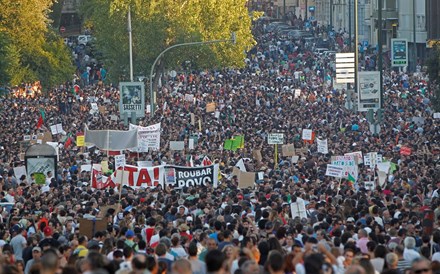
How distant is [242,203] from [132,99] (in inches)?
1180

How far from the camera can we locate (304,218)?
2512 cm

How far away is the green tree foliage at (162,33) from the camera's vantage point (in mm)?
73562

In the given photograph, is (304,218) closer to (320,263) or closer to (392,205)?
(392,205)

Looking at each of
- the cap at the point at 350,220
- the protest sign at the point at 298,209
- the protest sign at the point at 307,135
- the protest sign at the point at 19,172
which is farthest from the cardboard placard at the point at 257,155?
the cap at the point at 350,220

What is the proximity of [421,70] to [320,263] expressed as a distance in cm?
6424

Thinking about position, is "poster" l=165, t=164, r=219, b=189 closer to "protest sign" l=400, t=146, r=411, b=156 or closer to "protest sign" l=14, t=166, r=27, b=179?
"protest sign" l=14, t=166, r=27, b=179

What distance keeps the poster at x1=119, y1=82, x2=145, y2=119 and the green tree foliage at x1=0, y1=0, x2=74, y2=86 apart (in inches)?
299

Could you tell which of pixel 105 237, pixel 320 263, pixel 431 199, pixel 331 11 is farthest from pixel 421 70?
pixel 320 263

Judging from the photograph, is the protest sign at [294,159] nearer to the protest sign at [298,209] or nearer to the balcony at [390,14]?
the protest sign at [298,209]

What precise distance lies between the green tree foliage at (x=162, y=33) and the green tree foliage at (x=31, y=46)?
3478 millimetres

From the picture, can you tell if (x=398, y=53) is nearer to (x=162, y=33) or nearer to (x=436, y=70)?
(x=436, y=70)

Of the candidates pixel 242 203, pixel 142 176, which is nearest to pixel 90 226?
pixel 242 203

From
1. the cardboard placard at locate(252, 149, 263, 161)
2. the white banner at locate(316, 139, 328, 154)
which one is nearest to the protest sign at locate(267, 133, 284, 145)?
the cardboard placard at locate(252, 149, 263, 161)

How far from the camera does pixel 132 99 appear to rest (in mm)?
56656
